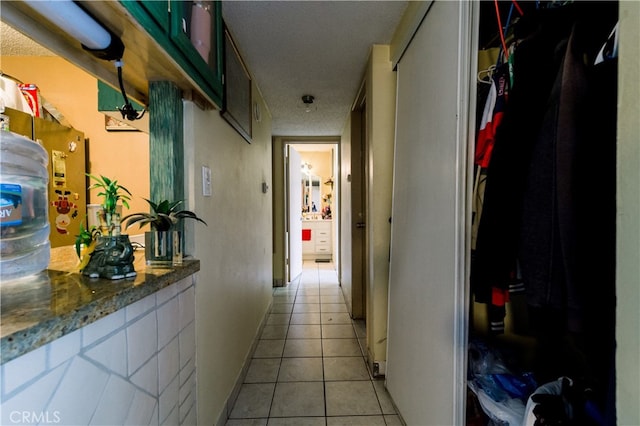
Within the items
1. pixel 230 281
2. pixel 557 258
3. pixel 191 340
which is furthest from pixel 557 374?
pixel 230 281

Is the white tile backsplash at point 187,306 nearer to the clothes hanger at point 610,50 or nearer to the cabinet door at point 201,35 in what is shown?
the cabinet door at point 201,35

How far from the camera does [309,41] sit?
168 cm

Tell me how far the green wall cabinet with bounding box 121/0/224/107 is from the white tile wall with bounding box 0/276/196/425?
783mm

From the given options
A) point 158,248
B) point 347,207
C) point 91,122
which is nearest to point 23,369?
point 158,248

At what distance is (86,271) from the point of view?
2.55ft

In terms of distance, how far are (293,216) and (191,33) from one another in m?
3.28

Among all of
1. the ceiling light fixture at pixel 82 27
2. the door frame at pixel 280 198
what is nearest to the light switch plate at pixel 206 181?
the ceiling light fixture at pixel 82 27

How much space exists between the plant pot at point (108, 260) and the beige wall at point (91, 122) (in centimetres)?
147

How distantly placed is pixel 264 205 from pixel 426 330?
1930mm

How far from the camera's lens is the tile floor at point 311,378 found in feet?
5.03

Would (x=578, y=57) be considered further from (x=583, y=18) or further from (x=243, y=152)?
(x=243, y=152)

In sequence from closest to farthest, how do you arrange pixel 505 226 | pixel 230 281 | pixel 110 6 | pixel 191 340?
1. pixel 110 6
2. pixel 505 226
3. pixel 191 340
4. pixel 230 281

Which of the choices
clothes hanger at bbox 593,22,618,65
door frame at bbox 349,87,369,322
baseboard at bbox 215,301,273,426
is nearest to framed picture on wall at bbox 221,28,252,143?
door frame at bbox 349,87,369,322

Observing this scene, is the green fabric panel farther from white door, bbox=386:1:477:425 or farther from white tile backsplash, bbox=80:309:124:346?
white door, bbox=386:1:477:425
